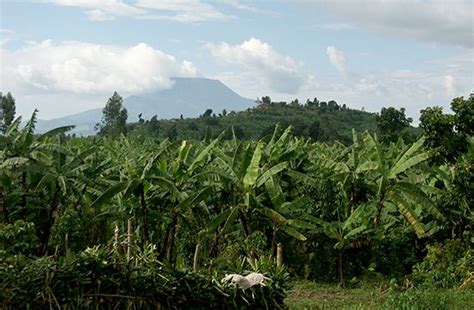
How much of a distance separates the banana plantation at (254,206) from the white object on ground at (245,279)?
3.16 metres

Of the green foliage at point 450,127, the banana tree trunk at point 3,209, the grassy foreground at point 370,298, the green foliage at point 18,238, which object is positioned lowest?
the grassy foreground at point 370,298

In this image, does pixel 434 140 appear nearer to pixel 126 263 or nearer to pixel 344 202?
pixel 344 202

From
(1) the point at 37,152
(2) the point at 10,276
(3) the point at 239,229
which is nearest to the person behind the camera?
(2) the point at 10,276

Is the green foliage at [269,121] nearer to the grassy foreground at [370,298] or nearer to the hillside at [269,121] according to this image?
the hillside at [269,121]

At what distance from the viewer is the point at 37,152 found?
11.4 meters

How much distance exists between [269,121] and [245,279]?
167 feet

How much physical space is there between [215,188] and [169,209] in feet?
3.17

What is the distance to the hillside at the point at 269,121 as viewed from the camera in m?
51.1

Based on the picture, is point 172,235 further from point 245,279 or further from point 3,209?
point 245,279

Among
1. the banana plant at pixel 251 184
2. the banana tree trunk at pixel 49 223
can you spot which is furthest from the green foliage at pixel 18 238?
the banana plant at pixel 251 184

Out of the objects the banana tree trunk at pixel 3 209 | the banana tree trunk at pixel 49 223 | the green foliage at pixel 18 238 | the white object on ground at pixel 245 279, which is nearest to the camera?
the white object on ground at pixel 245 279

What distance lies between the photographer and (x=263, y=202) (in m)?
13.8

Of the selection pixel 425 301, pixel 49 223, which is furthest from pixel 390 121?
Result: pixel 425 301

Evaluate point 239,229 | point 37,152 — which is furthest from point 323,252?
point 37,152
